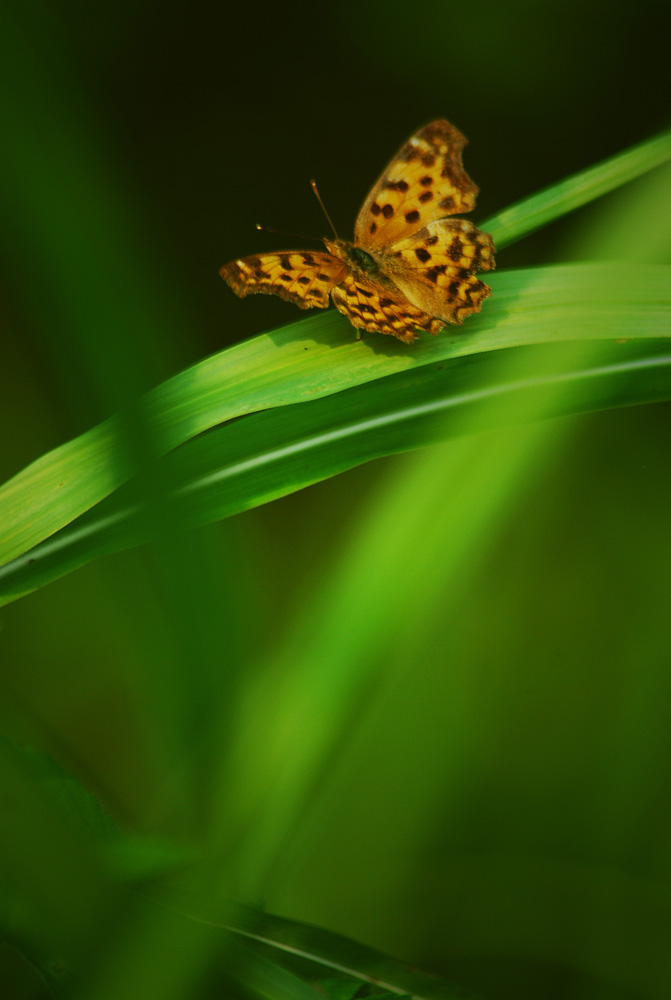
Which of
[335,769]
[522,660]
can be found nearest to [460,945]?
[522,660]

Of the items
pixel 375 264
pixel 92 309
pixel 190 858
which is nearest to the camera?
pixel 92 309

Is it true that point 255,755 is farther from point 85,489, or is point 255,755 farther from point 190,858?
point 85,489

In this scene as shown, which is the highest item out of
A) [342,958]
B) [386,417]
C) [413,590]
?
[386,417]

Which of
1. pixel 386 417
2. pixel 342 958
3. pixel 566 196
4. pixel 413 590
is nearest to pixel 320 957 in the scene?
pixel 342 958

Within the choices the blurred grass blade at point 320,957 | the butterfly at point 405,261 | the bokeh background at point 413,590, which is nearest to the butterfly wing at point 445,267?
the butterfly at point 405,261

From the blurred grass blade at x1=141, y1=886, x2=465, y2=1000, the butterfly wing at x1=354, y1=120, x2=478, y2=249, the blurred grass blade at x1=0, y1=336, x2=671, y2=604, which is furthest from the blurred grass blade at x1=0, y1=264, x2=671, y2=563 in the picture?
the blurred grass blade at x1=141, y1=886, x2=465, y2=1000

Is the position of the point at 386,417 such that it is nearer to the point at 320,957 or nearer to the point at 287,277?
the point at 287,277

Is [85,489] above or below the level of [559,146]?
below
